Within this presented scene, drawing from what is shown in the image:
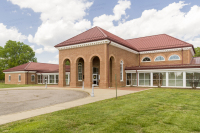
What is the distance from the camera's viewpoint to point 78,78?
2533 cm

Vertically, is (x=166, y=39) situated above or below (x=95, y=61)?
above

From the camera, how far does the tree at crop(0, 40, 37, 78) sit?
180ft

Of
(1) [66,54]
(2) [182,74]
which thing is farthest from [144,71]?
(1) [66,54]

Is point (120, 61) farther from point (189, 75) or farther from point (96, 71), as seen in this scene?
point (189, 75)

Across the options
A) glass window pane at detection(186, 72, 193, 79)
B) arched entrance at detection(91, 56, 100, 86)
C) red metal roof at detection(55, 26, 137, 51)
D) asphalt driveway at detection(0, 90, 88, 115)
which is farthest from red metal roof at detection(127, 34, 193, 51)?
asphalt driveway at detection(0, 90, 88, 115)

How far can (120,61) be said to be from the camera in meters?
23.7

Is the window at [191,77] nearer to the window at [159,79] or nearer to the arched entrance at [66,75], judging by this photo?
the window at [159,79]

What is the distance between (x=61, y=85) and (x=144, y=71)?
42.8 ft

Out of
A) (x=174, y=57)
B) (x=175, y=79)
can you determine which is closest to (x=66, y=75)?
(x=175, y=79)

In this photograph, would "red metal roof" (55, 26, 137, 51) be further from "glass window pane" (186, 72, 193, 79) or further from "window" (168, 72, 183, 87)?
"glass window pane" (186, 72, 193, 79)

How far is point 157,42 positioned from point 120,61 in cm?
1075

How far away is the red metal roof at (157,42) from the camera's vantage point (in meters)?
26.8

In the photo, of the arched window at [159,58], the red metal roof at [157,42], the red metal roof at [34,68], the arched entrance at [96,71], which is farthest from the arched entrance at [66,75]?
the arched window at [159,58]

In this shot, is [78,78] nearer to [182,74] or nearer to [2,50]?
[182,74]
